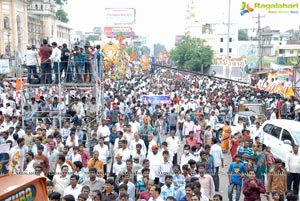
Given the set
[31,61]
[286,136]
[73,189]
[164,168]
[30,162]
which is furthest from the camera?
[31,61]

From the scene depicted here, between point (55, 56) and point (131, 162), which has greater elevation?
point (55, 56)

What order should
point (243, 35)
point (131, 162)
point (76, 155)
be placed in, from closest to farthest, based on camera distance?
point (131, 162), point (76, 155), point (243, 35)

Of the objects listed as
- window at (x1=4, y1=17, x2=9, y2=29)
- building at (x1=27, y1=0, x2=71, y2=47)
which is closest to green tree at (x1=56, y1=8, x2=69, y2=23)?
building at (x1=27, y1=0, x2=71, y2=47)

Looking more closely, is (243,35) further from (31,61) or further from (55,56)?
(55,56)

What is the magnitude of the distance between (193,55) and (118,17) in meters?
13.6

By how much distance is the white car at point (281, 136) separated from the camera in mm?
11086

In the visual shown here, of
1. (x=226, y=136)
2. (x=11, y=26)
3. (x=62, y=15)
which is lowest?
(x=226, y=136)

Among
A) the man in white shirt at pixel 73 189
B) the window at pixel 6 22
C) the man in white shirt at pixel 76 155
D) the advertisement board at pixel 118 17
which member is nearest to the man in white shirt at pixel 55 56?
the man in white shirt at pixel 76 155

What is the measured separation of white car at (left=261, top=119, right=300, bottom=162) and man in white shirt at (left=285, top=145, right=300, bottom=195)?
160cm

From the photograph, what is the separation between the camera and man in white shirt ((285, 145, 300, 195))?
911 centimetres

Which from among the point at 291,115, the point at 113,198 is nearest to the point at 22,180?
the point at 113,198

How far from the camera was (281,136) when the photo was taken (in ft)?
38.2

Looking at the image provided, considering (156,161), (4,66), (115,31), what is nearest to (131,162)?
(156,161)

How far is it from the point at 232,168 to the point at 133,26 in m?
55.0
